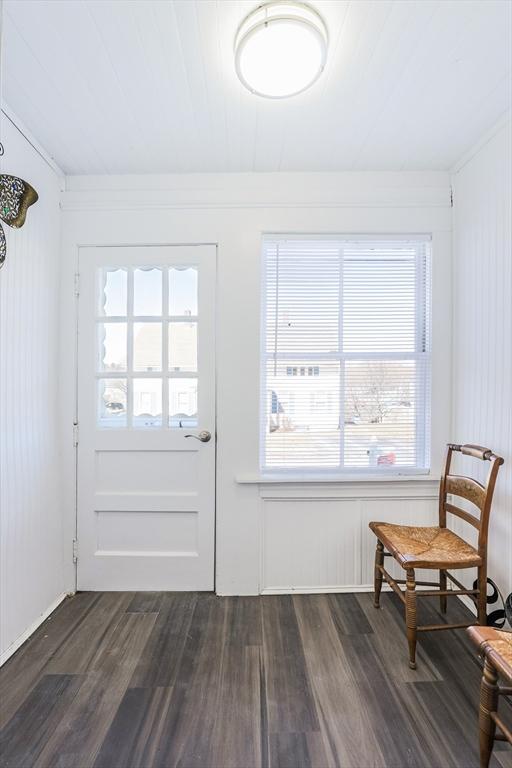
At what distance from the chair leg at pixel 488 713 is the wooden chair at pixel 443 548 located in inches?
19.1

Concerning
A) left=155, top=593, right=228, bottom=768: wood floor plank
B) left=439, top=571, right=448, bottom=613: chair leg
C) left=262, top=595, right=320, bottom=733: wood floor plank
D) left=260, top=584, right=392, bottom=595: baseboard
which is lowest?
left=155, top=593, right=228, bottom=768: wood floor plank

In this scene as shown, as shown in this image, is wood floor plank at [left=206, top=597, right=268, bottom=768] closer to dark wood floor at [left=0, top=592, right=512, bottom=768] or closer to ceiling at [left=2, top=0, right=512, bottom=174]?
dark wood floor at [left=0, top=592, right=512, bottom=768]

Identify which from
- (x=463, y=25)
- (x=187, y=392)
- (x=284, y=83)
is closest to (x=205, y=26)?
(x=284, y=83)

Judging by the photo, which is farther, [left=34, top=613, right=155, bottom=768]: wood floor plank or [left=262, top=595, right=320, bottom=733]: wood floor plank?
[left=262, top=595, right=320, bottom=733]: wood floor plank

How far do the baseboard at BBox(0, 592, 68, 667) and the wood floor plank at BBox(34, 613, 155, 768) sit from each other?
414 millimetres

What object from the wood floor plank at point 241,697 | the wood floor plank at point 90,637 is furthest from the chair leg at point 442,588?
the wood floor plank at point 90,637

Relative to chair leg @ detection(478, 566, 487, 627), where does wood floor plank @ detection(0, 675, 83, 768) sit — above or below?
below

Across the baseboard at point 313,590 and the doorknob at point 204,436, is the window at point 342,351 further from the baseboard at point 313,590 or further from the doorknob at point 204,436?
the baseboard at point 313,590

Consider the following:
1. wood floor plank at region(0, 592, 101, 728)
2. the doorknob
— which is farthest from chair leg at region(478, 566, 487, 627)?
wood floor plank at region(0, 592, 101, 728)

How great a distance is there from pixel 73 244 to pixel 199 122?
1.05 meters

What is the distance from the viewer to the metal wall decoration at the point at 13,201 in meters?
1.71

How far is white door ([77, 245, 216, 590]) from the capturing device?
2.39 meters

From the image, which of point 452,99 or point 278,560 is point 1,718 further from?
point 452,99

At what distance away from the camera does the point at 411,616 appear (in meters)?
1.76
